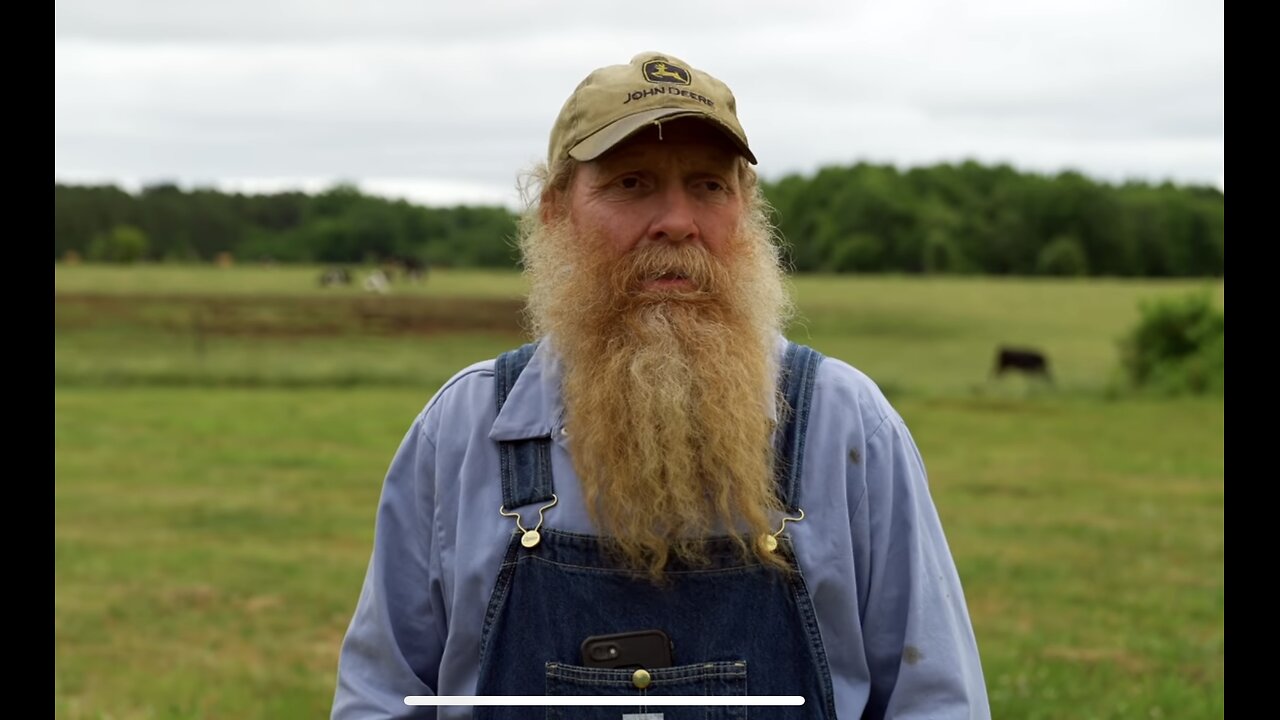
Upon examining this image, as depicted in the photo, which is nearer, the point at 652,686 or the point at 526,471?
the point at 652,686

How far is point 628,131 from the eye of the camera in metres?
2.57

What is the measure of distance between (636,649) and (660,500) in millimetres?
272

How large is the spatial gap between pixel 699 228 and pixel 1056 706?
504cm

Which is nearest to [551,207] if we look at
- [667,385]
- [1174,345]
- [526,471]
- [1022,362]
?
[667,385]

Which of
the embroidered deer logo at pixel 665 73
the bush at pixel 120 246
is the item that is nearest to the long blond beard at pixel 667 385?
the embroidered deer logo at pixel 665 73

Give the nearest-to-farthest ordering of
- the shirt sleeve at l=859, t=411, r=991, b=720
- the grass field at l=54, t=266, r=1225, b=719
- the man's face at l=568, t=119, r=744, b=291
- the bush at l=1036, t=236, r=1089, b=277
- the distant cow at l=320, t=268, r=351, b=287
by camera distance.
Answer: the shirt sleeve at l=859, t=411, r=991, b=720 < the man's face at l=568, t=119, r=744, b=291 < the grass field at l=54, t=266, r=1225, b=719 < the distant cow at l=320, t=268, r=351, b=287 < the bush at l=1036, t=236, r=1089, b=277

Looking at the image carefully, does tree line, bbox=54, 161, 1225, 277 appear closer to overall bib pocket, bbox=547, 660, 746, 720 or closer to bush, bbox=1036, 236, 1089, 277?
bush, bbox=1036, 236, 1089, 277

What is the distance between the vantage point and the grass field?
790 centimetres

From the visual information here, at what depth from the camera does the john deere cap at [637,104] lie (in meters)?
2.59

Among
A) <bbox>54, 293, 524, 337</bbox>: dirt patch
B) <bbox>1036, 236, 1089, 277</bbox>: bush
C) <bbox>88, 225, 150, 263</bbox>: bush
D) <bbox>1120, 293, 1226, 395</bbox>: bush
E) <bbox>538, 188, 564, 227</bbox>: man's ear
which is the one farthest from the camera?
<bbox>1036, 236, 1089, 277</bbox>: bush

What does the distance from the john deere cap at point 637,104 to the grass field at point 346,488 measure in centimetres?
72

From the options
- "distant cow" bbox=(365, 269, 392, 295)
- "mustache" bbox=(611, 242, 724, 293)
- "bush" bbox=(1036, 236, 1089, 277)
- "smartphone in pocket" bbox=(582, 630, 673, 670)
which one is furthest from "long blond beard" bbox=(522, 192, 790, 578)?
"bush" bbox=(1036, 236, 1089, 277)

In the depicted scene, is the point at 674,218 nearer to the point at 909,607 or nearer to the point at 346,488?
the point at 909,607
